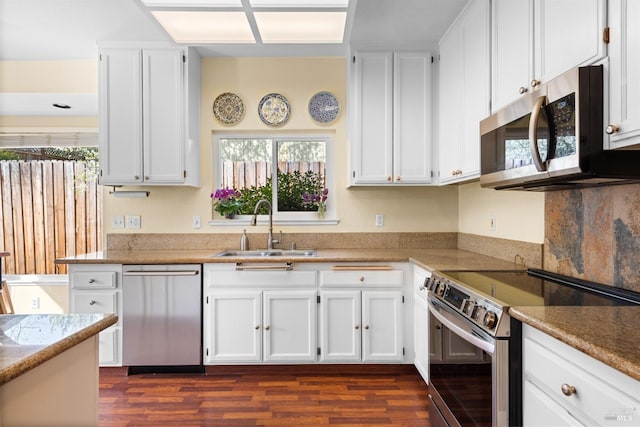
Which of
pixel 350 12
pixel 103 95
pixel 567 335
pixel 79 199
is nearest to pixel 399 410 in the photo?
pixel 567 335

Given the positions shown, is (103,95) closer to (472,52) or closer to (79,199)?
(79,199)

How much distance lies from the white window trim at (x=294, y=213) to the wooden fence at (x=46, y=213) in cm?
161

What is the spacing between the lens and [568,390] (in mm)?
1039

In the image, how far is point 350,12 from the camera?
2316 mm

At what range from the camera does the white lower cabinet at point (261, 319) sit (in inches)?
107

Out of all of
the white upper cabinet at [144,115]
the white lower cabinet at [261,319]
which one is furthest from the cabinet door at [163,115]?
the white lower cabinet at [261,319]

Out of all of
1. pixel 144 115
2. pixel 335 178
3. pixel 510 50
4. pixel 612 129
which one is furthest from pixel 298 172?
pixel 612 129

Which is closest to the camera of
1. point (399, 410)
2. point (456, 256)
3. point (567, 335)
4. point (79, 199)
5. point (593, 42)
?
point (567, 335)

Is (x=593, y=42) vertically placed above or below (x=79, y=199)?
above

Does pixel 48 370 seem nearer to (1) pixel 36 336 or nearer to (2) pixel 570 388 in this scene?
(1) pixel 36 336

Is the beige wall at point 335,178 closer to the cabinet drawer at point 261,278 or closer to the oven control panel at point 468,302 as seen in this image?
the cabinet drawer at point 261,278

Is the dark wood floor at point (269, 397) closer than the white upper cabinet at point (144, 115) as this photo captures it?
Yes

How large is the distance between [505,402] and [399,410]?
3.64 feet

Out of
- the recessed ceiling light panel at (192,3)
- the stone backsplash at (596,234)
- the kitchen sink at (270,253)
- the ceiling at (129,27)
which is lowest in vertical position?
the kitchen sink at (270,253)
